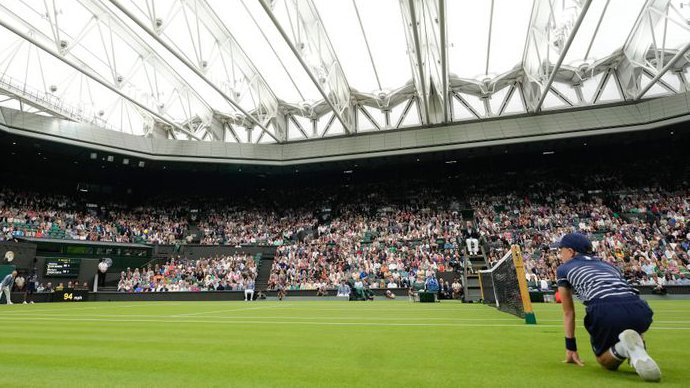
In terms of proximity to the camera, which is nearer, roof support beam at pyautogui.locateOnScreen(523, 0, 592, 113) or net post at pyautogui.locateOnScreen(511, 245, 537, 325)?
net post at pyautogui.locateOnScreen(511, 245, 537, 325)

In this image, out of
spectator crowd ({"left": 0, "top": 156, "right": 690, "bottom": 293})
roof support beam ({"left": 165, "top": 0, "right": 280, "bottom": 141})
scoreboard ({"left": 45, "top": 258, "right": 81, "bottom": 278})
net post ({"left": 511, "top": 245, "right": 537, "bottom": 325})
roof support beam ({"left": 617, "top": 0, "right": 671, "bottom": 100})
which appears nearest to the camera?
net post ({"left": 511, "top": 245, "right": 537, "bottom": 325})

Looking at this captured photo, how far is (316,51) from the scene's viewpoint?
21.5 metres

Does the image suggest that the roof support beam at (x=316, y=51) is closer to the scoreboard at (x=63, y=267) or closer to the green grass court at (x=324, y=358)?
the green grass court at (x=324, y=358)

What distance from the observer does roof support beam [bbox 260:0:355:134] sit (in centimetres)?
1866

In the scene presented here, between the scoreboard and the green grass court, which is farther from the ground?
the scoreboard

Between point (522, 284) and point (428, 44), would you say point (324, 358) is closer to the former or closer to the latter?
point (522, 284)

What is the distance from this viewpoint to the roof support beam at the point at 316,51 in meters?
18.7

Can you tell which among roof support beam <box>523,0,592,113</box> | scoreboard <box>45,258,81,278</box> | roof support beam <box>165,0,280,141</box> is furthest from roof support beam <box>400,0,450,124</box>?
scoreboard <box>45,258,81,278</box>

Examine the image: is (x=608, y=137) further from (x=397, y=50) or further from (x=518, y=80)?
(x=397, y=50)

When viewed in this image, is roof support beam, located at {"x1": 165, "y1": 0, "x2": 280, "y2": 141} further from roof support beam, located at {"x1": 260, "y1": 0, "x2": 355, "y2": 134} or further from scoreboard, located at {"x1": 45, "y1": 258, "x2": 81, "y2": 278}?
scoreboard, located at {"x1": 45, "y1": 258, "x2": 81, "y2": 278}

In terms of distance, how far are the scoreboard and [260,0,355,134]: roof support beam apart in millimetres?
21432

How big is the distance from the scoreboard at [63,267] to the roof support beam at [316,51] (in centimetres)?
2143

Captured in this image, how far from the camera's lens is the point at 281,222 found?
36344mm

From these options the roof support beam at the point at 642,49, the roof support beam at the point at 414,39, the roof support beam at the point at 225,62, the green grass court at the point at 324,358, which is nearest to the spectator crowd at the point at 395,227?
the roof support beam at the point at 642,49
